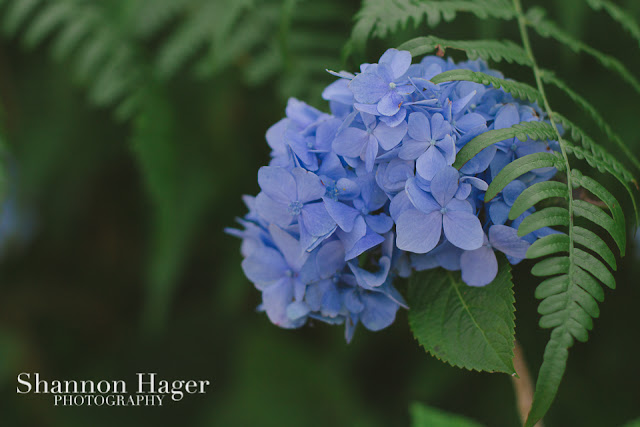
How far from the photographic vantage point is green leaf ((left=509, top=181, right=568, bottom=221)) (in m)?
0.77

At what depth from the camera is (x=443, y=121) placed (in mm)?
841

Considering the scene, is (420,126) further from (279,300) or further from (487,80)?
(279,300)

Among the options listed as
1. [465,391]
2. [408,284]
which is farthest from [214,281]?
[408,284]

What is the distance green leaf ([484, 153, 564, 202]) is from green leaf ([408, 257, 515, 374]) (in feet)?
0.56

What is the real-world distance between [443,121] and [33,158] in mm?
2354

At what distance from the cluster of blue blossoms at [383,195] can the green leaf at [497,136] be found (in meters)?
0.02

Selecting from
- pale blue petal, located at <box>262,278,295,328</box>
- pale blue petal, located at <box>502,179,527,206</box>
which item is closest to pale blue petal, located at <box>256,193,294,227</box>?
pale blue petal, located at <box>262,278,295,328</box>

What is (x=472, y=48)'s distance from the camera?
95cm

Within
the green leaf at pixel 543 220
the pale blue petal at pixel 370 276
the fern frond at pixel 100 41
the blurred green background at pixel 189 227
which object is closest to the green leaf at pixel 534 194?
the green leaf at pixel 543 220

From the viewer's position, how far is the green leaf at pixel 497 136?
2.62 feet

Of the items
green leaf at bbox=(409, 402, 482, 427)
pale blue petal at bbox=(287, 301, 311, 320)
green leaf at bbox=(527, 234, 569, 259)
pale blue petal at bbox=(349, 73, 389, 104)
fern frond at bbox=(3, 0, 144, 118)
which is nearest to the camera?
green leaf at bbox=(527, 234, 569, 259)

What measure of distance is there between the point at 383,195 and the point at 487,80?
0.24 m

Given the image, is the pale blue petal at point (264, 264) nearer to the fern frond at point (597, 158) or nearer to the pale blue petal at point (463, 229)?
the pale blue petal at point (463, 229)

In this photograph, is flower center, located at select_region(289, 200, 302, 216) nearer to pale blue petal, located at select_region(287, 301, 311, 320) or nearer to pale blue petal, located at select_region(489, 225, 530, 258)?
pale blue petal, located at select_region(287, 301, 311, 320)
